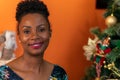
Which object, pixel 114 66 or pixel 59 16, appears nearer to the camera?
pixel 114 66

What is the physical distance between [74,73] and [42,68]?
2.63 feet

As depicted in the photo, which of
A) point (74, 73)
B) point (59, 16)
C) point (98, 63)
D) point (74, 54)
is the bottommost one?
point (74, 73)

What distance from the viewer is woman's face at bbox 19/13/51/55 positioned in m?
1.27

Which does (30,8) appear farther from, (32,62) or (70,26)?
(70,26)

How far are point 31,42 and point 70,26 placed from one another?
0.88 meters

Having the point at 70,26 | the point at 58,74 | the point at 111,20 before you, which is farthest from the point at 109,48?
the point at 70,26

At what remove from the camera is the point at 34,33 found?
50.0 inches

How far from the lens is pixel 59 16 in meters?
2.08

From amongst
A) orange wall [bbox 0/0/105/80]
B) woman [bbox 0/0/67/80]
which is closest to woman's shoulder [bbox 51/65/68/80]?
woman [bbox 0/0/67/80]

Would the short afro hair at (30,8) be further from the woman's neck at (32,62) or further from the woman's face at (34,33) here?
the woman's neck at (32,62)

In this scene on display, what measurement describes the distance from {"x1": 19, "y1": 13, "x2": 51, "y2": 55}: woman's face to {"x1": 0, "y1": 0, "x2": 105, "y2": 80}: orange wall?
734 mm

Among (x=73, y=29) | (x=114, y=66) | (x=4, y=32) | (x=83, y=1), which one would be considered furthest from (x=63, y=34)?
(x=114, y=66)

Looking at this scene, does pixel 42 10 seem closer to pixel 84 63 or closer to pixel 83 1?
pixel 83 1

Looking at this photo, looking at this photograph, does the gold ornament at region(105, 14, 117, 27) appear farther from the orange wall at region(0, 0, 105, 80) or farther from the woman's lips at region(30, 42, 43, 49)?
the orange wall at region(0, 0, 105, 80)
